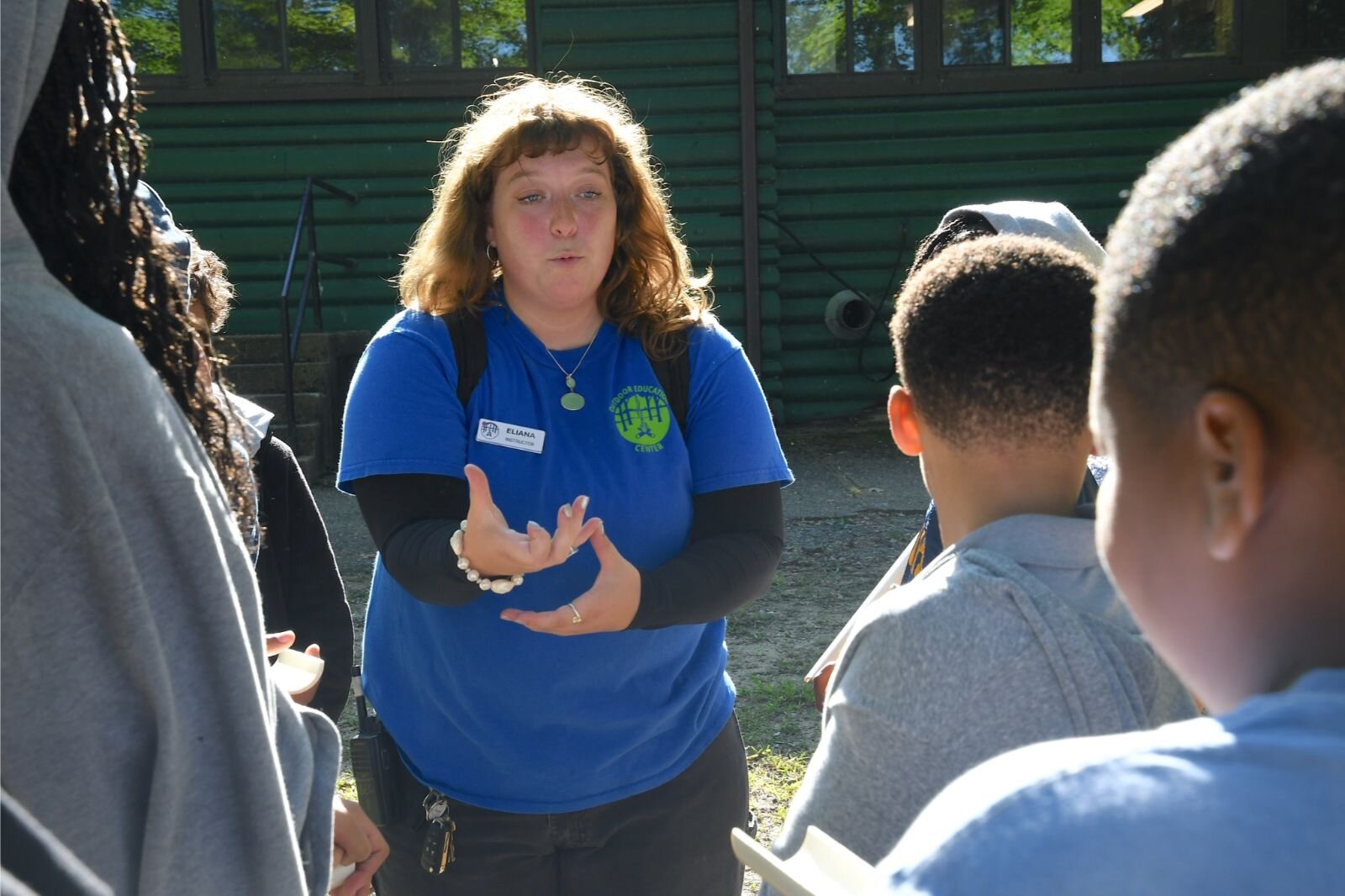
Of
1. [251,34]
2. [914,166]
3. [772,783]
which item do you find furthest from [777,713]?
[251,34]

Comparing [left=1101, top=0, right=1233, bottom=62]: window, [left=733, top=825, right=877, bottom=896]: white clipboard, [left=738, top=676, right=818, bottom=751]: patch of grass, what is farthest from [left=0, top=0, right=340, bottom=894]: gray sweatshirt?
[left=1101, top=0, right=1233, bottom=62]: window

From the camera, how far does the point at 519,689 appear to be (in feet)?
7.14

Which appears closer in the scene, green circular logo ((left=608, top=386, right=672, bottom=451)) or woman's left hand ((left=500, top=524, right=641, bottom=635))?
woman's left hand ((left=500, top=524, right=641, bottom=635))

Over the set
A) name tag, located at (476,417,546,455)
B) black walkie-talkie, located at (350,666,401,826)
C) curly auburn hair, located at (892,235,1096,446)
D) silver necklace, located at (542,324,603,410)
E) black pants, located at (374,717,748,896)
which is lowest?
black pants, located at (374,717,748,896)

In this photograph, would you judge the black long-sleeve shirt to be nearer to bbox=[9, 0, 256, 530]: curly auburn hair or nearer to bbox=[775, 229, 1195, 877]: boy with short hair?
bbox=[775, 229, 1195, 877]: boy with short hair

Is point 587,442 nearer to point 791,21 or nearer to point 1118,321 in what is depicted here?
point 1118,321

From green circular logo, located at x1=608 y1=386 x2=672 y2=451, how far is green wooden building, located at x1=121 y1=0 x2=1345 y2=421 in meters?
7.38

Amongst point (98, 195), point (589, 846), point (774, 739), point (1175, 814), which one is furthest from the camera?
point (774, 739)

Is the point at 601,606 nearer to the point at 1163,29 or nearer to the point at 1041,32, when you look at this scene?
the point at 1041,32

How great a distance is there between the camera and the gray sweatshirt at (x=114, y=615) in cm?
106

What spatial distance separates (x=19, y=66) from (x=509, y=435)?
1221mm

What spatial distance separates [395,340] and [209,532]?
1094mm

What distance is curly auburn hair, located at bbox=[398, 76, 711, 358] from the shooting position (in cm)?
235

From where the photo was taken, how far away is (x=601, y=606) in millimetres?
2029
